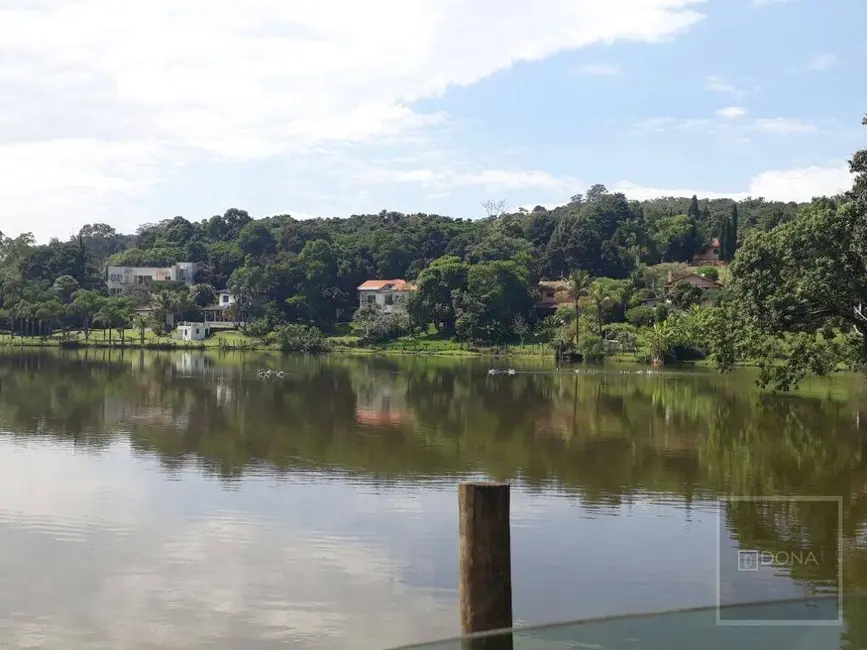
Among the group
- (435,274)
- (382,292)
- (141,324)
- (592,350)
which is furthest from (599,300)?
(141,324)

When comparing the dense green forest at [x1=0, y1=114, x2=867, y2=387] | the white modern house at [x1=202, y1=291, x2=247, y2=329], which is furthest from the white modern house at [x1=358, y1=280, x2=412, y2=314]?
the white modern house at [x1=202, y1=291, x2=247, y2=329]

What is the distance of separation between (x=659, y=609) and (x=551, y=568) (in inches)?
82.7

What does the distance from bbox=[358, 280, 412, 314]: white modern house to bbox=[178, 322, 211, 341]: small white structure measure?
16.4 meters

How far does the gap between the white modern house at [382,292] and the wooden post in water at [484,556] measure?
8672cm

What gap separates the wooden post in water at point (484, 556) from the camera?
328 inches

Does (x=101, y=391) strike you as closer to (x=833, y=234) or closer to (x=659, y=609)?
(x=833, y=234)

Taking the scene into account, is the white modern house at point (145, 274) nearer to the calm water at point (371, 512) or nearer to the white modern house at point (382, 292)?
the white modern house at point (382, 292)

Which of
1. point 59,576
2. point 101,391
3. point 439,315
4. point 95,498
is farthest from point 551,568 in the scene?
point 439,315

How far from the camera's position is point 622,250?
103000 millimetres

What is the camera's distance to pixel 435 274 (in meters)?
87.6

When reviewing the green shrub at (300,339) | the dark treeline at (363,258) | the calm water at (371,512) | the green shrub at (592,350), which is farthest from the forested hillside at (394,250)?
the calm water at (371,512)

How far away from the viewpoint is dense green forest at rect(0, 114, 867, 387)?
79000 mm

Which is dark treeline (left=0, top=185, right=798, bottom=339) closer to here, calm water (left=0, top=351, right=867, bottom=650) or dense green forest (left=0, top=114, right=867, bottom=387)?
dense green forest (left=0, top=114, right=867, bottom=387)

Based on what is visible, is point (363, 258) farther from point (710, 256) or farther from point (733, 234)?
point (733, 234)
